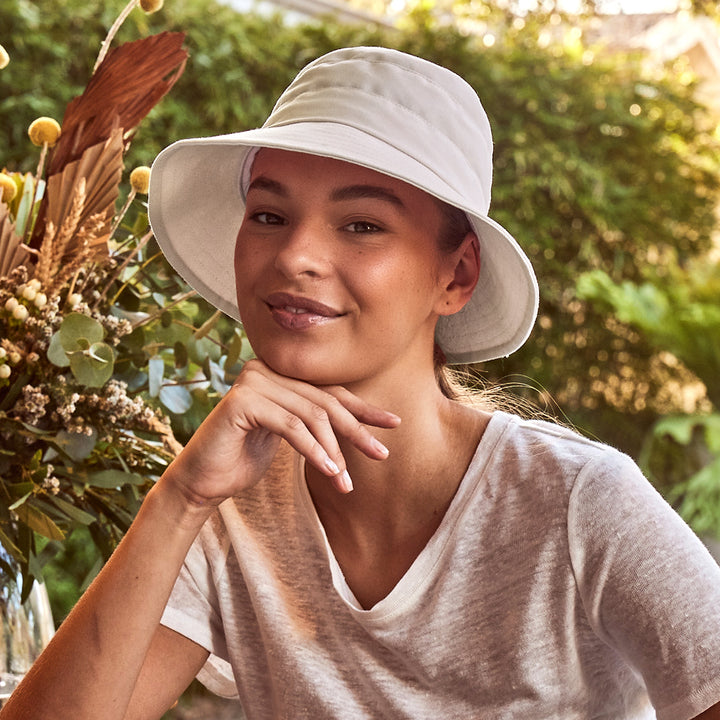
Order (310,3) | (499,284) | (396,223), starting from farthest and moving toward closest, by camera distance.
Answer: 1. (310,3)
2. (499,284)
3. (396,223)

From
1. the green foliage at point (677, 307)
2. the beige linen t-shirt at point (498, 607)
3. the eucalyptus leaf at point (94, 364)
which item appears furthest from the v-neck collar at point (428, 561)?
the green foliage at point (677, 307)

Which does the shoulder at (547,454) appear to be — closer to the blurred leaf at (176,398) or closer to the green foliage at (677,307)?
the blurred leaf at (176,398)

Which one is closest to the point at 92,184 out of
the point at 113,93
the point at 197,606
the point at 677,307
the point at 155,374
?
the point at 113,93

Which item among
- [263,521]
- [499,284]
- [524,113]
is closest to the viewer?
[499,284]

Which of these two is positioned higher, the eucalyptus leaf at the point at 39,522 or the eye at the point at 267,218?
the eye at the point at 267,218

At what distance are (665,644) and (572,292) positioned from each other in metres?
3.12

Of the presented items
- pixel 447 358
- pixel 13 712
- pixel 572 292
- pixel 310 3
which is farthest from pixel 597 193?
pixel 13 712

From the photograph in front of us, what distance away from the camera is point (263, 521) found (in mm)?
1398

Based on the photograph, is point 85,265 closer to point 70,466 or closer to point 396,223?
point 70,466

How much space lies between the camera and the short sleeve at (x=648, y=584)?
1014 mm

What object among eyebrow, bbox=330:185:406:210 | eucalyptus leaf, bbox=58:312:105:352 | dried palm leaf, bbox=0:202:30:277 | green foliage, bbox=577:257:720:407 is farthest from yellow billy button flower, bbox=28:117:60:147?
green foliage, bbox=577:257:720:407

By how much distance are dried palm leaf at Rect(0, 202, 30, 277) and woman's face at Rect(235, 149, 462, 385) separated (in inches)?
9.8

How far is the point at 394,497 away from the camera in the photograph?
1294mm

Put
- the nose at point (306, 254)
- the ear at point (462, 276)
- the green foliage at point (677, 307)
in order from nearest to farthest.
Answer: the nose at point (306, 254)
the ear at point (462, 276)
the green foliage at point (677, 307)
